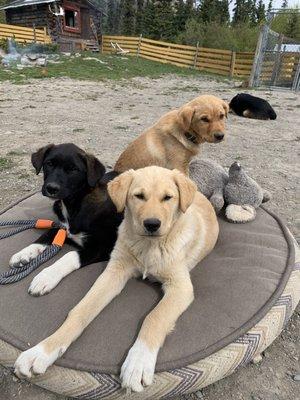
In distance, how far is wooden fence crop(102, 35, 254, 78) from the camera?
25.0 metres

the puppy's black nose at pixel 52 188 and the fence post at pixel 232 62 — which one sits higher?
the puppy's black nose at pixel 52 188

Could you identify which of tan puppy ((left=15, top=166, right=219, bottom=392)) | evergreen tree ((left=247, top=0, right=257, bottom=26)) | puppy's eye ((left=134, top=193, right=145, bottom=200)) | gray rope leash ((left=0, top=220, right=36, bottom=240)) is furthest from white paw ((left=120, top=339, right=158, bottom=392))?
evergreen tree ((left=247, top=0, right=257, bottom=26))

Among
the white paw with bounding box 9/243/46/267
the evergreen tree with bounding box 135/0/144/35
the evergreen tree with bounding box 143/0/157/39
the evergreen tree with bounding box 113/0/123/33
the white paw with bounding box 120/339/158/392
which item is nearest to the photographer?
the white paw with bounding box 120/339/158/392

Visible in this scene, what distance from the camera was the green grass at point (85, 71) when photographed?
16.0 m

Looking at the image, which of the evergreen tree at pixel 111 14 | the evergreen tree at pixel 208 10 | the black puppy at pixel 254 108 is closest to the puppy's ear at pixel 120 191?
the black puppy at pixel 254 108

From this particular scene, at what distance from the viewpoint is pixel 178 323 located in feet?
8.07

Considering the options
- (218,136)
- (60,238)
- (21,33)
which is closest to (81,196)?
(60,238)

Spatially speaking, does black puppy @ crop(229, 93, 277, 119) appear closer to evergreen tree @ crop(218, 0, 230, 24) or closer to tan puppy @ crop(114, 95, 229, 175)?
tan puppy @ crop(114, 95, 229, 175)

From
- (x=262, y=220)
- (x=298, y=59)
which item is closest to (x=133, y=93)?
(x=298, y=59)

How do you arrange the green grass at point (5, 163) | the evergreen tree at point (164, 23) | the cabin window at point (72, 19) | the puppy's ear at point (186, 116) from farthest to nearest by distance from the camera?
the evergreen tree at point (164, 23)
the cabin window at point (72, 19)
the green grass at point (5, 163)
the puppy's ear at point (186, 116)

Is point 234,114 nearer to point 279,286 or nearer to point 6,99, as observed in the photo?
point 6,99

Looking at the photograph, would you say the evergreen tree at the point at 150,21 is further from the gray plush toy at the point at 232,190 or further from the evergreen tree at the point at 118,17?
the gray plush toy at the point at 232,190

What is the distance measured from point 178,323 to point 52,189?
1551 mm

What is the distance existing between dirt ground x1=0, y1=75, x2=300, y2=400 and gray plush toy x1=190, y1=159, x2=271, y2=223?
0.96 meters
